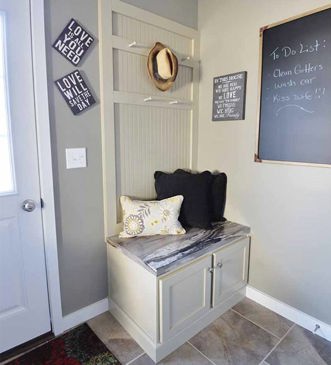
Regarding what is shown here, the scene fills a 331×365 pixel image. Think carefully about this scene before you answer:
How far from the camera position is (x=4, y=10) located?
4.44 feet

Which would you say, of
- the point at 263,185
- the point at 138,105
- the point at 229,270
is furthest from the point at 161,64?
the point at 229,270

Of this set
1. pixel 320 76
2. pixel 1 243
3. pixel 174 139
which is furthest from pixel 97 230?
pixel 320 76

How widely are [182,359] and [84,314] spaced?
0.75 meters

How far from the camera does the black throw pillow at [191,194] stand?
6.31 feet

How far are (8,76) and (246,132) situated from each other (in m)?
1.56

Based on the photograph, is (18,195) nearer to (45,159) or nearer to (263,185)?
(45,159)

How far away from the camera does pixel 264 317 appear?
1.89 metres

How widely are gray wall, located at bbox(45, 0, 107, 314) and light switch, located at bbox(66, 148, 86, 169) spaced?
0.10 feet

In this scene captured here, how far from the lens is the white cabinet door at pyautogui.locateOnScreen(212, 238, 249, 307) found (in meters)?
1.82

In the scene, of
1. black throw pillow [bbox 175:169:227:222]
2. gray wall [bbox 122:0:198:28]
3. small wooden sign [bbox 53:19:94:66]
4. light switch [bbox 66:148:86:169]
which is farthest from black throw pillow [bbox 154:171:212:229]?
gray wall [bbox 122:0:198:28]

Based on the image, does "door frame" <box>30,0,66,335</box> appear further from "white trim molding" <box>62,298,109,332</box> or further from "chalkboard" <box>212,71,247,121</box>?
"chalkboard" <box>212,71,247,121</box>

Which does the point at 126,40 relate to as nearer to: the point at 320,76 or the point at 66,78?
the point at 66,78

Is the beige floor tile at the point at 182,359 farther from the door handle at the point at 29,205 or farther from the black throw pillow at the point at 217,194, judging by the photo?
the door handle at the point at 29,205

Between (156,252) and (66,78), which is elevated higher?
(66,78)
